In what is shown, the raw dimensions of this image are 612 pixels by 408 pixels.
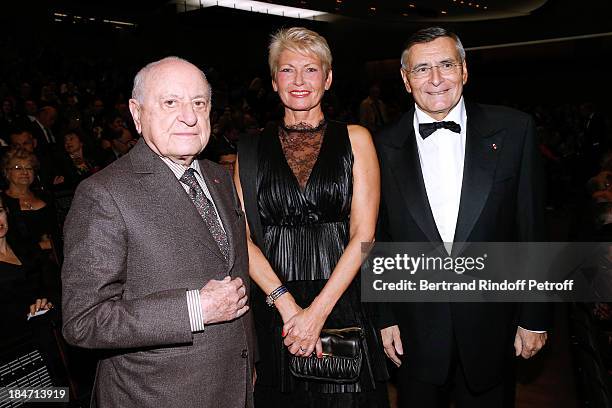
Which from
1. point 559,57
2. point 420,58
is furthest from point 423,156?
point 559,57

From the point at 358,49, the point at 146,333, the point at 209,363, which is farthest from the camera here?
the point at 358,49

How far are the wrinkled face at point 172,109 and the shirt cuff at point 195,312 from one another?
0.42 metres

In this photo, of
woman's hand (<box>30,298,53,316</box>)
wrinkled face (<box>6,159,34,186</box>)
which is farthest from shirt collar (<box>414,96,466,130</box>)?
wrinkled face (<box>6,159,34,186</box>)

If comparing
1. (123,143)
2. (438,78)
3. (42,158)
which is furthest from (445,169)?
(123,143)

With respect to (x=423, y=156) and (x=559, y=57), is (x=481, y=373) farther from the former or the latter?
(x=559, y=57)

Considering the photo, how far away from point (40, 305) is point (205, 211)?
1.63 metres

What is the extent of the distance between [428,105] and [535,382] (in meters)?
2.34

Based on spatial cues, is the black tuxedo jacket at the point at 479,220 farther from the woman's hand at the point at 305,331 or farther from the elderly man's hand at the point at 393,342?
the woman's hand at the point at 305,331

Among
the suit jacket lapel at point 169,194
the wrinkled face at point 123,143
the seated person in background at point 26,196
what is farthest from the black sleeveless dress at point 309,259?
the wrinkled face at point 123,143

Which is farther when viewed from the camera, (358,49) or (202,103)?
(358,49)

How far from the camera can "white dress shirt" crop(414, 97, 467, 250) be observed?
195 centimetres

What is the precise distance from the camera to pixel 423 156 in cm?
200

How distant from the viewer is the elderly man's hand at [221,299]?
1.51m

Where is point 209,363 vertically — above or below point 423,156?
below
